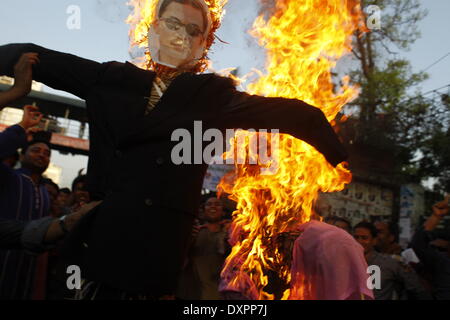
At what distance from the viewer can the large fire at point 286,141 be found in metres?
2.93

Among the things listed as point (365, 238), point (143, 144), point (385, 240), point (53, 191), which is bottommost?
point (385, 240)

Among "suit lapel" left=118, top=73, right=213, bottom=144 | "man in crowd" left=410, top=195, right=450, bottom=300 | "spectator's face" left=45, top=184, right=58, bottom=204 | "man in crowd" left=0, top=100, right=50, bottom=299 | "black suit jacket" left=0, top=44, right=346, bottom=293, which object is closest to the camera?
"black suit jacket" left=0, top=44, right=346, bottom=293

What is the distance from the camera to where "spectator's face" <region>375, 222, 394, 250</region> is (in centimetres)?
708

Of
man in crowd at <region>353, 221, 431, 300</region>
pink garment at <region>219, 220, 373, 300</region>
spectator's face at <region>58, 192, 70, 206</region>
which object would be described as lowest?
man in crowd at <region>353, 221, 431, 300</region>

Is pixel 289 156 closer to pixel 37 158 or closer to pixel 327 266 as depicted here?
pixel 327 266

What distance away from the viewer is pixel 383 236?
713 cm

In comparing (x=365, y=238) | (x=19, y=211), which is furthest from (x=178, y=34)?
(x=365, y=238)

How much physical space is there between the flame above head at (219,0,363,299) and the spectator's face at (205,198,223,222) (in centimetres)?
211

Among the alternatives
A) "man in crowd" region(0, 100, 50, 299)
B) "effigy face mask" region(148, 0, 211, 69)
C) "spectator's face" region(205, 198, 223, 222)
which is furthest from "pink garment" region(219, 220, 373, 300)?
"spectator's face" region(205, 198, 223, 222)

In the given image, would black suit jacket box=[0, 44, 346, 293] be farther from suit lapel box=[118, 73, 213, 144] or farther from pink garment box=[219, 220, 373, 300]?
pink garment box=[219, 220, 373, 300]

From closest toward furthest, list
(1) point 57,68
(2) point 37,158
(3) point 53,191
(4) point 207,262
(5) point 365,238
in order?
(1) point 57,68 → (2) point 37,158 → (4) point 207,262 → (5) point 365,238 → (3) point 53,191

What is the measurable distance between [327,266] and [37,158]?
3.63 meters
